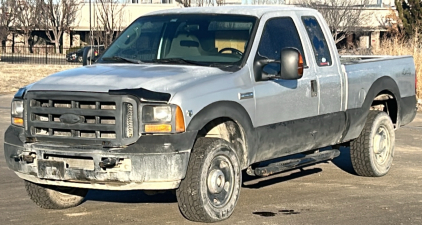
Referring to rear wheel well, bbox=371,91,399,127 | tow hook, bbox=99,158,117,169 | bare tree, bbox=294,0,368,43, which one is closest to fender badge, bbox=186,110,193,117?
tow hook, bbox=99,158,117,169

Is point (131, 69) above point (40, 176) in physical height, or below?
above

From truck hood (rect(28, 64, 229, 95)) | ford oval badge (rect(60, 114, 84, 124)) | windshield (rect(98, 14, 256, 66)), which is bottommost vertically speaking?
ford oval badge (rect(60, 114, 84, 124))

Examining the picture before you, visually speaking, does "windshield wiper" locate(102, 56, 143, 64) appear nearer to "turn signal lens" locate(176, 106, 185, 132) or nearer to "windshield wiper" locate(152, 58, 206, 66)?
"windshield wiper" locate(152, 58, 206, 66)

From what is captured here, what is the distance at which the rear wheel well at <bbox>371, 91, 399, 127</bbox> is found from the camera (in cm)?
965

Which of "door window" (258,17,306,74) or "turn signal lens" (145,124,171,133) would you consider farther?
"door window" (258,17,306,74)

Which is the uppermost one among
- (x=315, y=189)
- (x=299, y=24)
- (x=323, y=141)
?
(x=299, y=24)

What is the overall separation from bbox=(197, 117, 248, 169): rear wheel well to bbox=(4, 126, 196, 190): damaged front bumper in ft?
2.08

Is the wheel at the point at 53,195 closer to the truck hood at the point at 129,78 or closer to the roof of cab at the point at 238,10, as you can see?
the truck hood at the point at 129,78

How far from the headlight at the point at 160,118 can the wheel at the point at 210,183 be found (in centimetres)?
40

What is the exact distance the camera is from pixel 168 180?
636 cm

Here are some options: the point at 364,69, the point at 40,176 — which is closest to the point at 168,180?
the point at 40,176

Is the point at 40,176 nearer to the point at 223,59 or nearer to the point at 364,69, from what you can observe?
the point at 223,59

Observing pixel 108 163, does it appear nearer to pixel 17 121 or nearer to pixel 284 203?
pixel 17 121

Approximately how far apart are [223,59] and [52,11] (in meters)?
52.3
